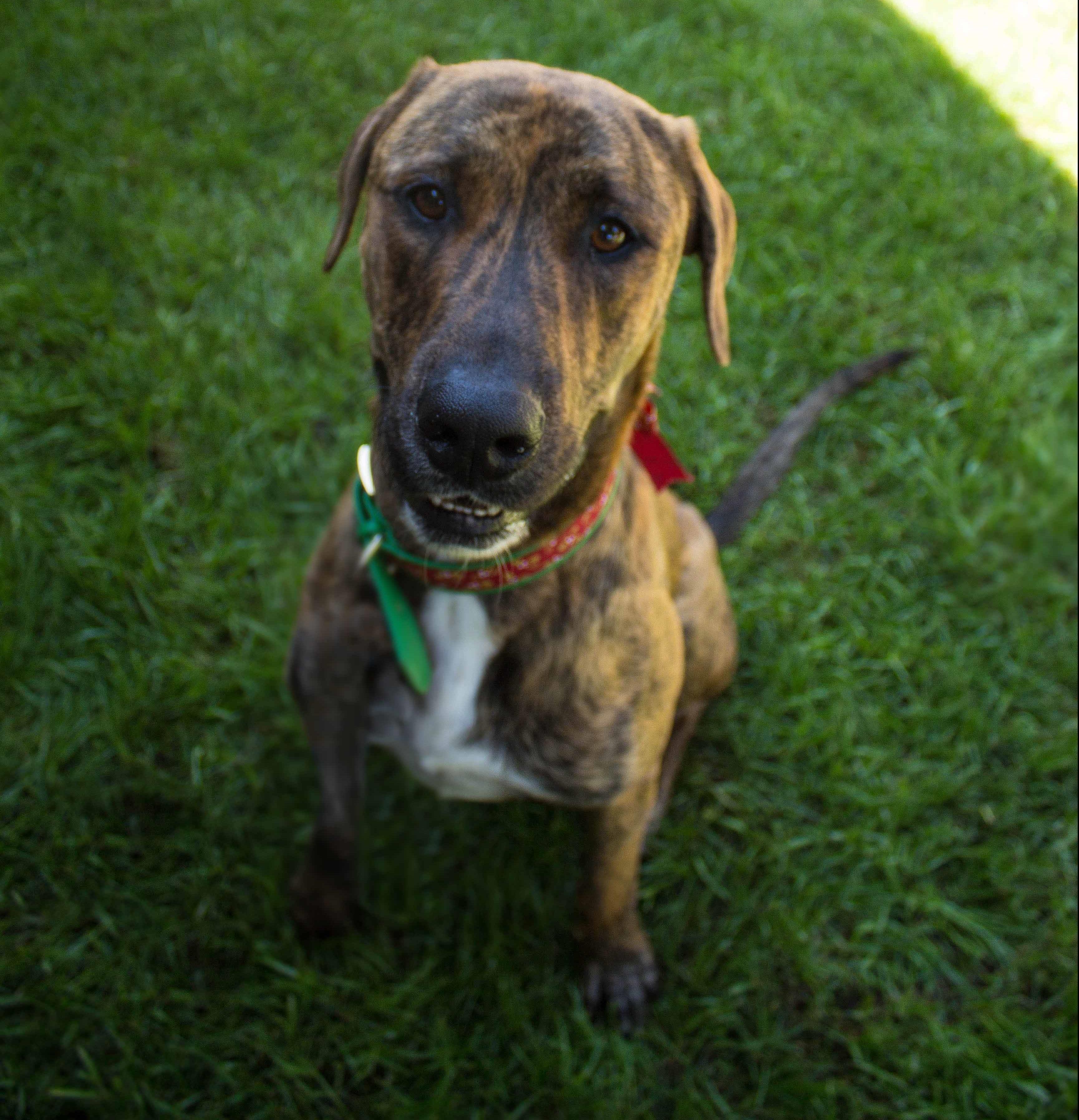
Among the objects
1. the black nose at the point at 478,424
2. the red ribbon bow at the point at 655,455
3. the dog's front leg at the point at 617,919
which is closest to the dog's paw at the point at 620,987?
the dog's front leg at the point at 617,919

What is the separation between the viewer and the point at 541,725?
→ 2.33 meters

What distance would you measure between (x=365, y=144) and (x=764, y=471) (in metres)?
1.90

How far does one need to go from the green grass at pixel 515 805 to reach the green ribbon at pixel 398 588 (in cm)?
96

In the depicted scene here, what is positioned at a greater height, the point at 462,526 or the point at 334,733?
the point at 462,526

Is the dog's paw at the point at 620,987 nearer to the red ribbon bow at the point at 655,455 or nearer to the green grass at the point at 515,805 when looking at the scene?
the green grass at the point at 515,805

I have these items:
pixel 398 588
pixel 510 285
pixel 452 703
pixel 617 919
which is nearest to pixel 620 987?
pixel 617 919

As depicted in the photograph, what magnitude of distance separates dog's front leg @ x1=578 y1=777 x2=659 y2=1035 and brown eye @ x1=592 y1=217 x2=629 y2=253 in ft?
4.30

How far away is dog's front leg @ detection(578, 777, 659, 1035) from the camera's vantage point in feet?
8.43

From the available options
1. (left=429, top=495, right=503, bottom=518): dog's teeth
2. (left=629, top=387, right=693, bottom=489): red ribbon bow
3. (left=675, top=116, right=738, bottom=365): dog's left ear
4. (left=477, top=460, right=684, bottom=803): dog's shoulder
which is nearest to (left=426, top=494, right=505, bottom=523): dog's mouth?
(left=429, top=495, right=503, bottom=518): dog's teeth

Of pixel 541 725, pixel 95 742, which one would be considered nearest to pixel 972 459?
pixel 541 725

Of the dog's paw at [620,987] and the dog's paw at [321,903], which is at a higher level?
the dog's paw at [620,987]

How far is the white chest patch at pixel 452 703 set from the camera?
231 cm

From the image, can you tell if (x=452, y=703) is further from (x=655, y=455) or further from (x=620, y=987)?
(x=620, y=987)

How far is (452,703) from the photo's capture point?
2.34m
